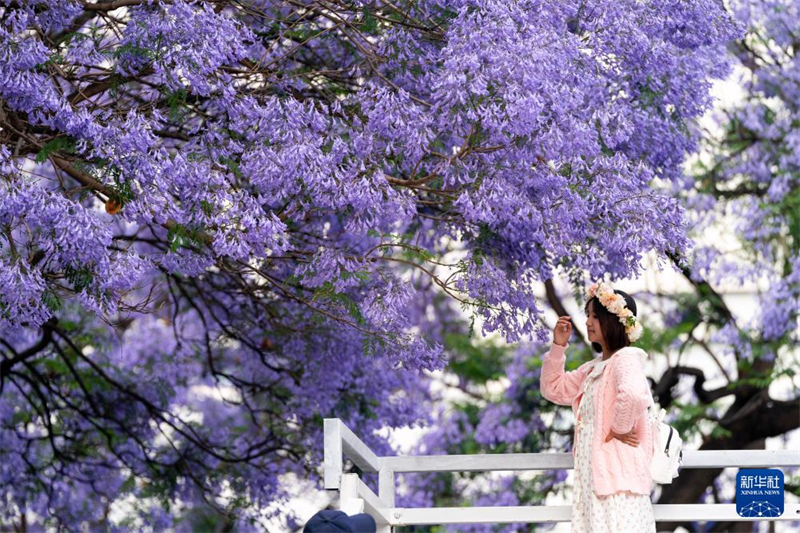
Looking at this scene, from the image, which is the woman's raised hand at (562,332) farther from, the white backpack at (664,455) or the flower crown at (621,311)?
the white backpack at (664,455)

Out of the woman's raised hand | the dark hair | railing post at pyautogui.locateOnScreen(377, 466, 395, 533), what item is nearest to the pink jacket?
the dark hair

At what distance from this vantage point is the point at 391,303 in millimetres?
5703

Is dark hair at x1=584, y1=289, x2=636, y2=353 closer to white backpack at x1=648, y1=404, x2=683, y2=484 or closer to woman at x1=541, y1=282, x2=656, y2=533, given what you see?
woman at x1=541, y1=282, x2=656, y2=533

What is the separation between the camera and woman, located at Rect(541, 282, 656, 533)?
493 centimetres

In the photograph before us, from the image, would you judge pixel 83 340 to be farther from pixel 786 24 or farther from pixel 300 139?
→ pixel 786 24

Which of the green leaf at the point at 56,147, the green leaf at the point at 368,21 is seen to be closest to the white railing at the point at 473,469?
the green leaf at the point at 56,147

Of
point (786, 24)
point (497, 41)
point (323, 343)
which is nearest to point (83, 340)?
point (323, 343)

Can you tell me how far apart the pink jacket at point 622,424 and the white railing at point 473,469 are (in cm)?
33

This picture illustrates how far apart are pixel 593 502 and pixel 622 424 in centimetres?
36

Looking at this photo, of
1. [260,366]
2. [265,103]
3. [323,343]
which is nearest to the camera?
[265,103]

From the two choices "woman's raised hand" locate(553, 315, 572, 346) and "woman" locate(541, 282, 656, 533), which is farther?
"woman's raised hand" locate(553, 315, 572, 346)

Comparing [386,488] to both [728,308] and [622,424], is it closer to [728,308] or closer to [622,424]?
[622,424]

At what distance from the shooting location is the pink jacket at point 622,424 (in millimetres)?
4895

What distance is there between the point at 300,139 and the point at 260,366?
3.76m
